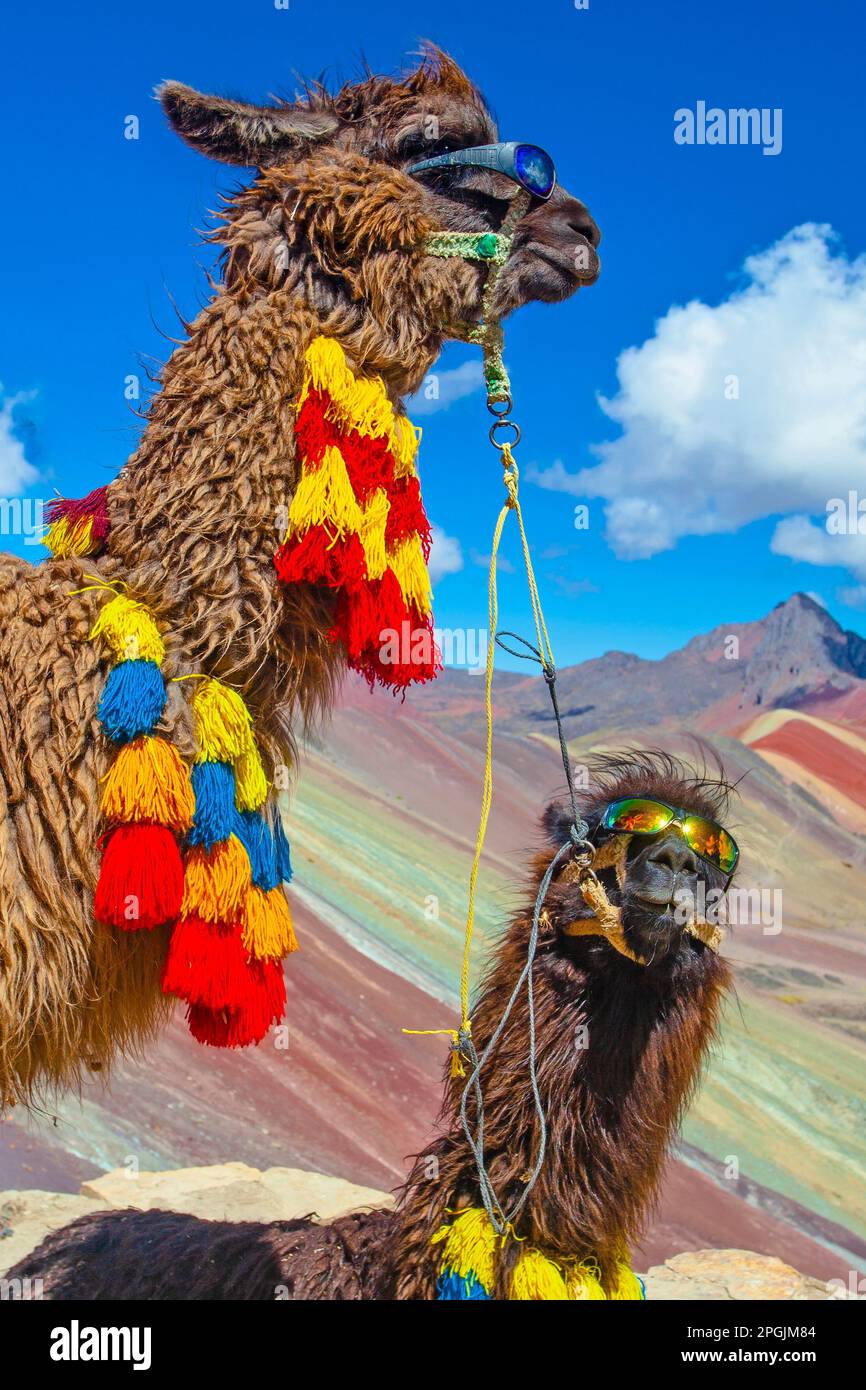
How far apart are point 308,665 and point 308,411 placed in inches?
20.7

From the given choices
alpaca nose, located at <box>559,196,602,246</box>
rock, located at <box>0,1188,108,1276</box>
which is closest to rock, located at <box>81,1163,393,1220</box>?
rock, located at <box>0,1188,108,1276</box>

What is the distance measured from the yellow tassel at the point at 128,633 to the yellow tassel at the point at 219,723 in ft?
0.36

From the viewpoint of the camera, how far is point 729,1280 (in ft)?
13.4

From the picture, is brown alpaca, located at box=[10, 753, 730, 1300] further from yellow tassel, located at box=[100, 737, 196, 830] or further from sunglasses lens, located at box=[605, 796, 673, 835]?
yellow tassel, located at box=[100, 737, 196, 830]

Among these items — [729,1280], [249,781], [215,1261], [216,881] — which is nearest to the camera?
[216,881]

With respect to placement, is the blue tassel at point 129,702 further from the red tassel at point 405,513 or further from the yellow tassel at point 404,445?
the yellow tassel at point 404,445

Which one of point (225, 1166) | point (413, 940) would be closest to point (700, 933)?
point (225, 1166)

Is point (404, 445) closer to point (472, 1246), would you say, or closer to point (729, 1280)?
point (472, 1246)

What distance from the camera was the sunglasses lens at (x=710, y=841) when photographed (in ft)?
8.73

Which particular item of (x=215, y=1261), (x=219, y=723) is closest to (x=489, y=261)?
(x=219, y=723)

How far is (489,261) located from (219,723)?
112cm

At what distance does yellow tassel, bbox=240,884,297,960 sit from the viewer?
84.0 inches
